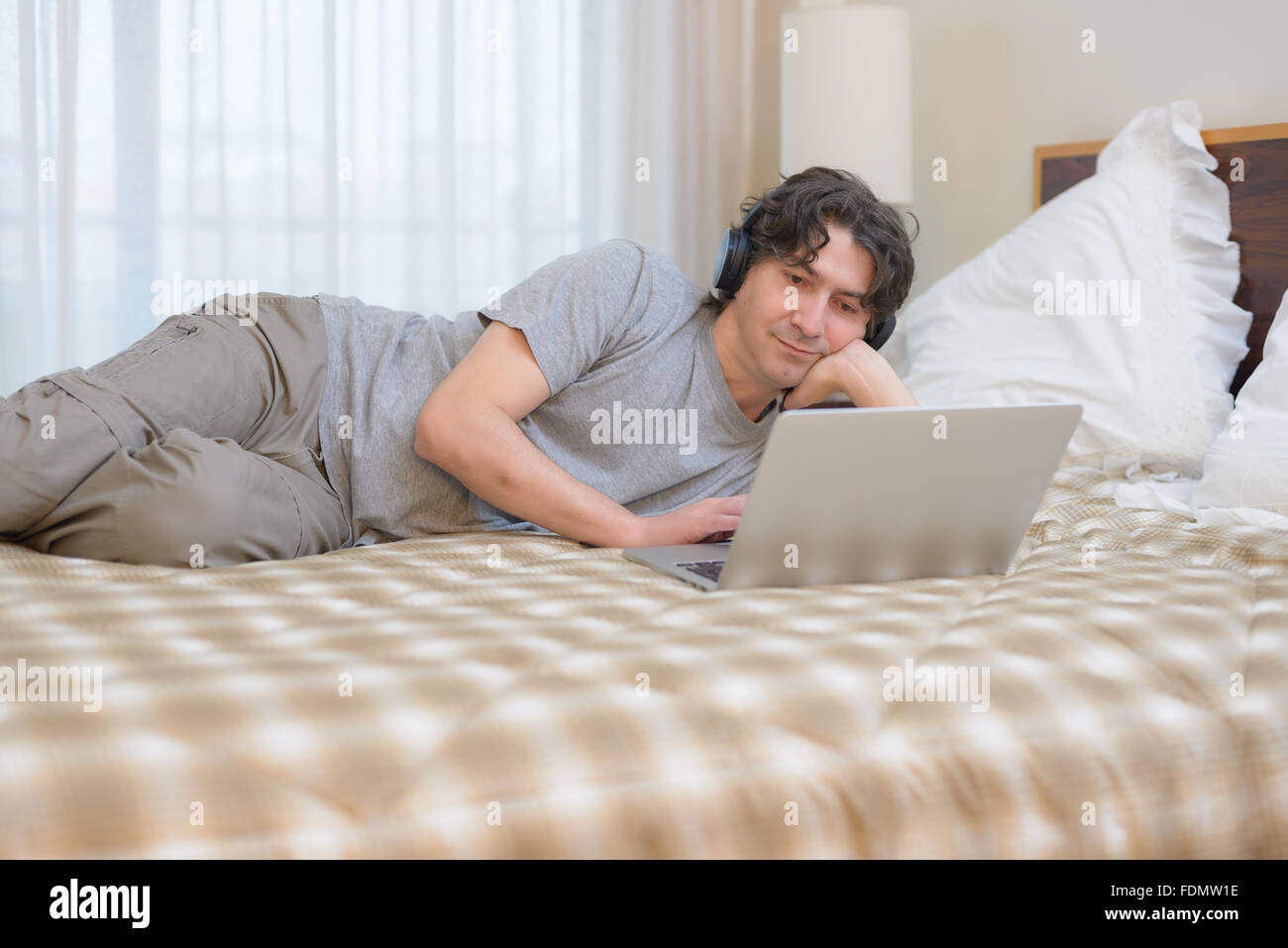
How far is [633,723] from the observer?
767 millimetres

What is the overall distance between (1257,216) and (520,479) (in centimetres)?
136

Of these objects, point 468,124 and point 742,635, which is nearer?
point 742,635

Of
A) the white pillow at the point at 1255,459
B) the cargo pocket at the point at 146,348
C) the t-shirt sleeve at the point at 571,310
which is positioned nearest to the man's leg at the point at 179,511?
the cargo pocket at the point at 146,348

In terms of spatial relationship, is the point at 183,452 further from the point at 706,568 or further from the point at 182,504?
the point at 706,568

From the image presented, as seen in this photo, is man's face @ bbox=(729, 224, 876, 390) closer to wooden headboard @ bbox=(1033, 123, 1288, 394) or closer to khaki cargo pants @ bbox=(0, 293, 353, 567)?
khaki cargo pants @ bbox=(0, 293, 353, 567)

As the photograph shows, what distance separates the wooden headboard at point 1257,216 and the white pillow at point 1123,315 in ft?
0.09

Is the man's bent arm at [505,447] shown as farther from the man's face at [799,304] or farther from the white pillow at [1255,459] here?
the white pillow at [1255,459]

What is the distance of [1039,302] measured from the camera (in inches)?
77.8

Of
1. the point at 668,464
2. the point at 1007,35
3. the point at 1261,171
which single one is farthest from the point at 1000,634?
the point at 1007,35

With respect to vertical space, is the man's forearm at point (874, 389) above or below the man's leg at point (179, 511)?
above

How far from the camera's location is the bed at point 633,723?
689 mm
